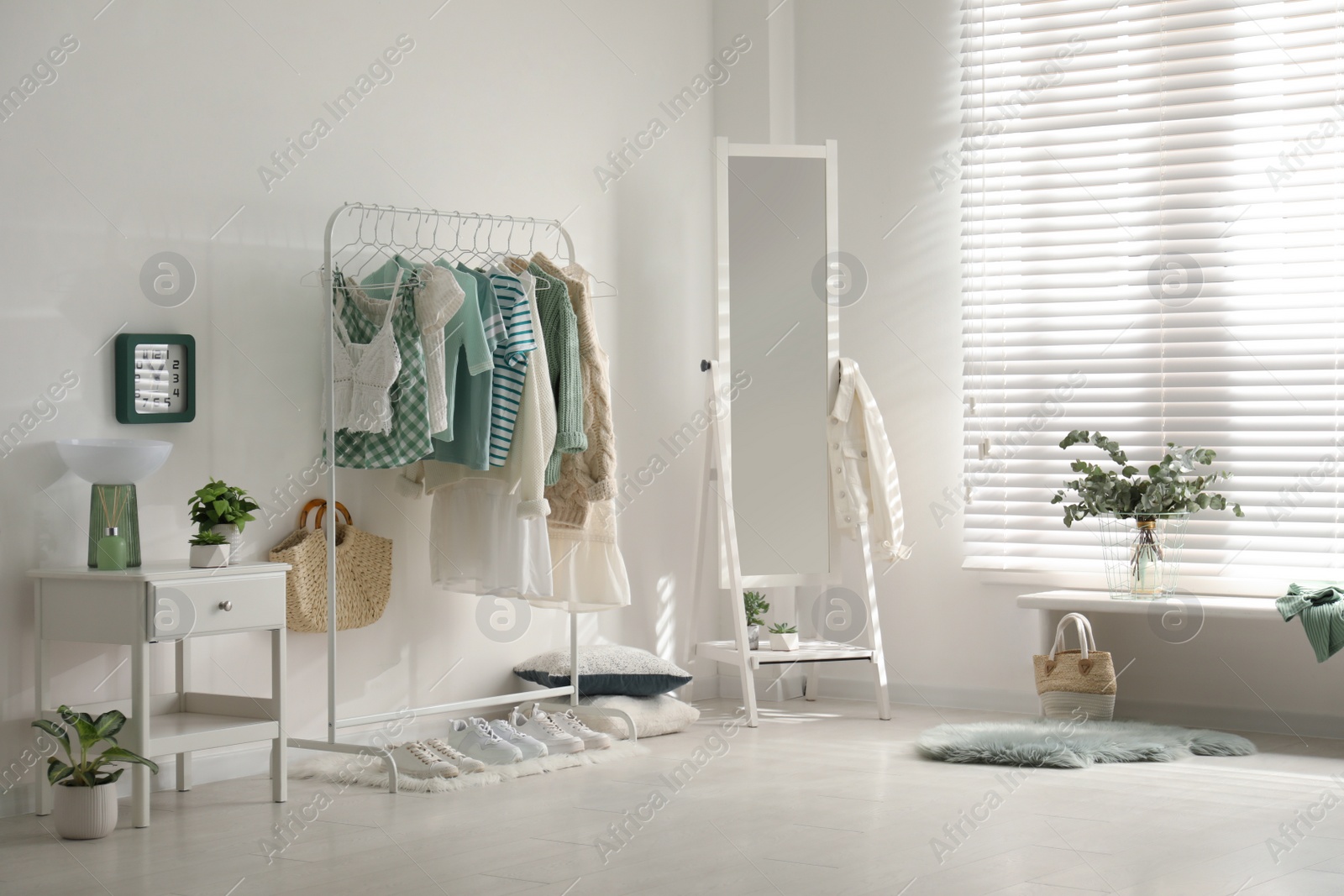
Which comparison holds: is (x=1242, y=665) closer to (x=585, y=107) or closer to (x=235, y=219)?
(x=585, y=107)

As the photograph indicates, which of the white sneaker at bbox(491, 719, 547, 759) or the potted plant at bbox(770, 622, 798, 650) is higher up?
the potted plant at bbox(770, 622, 798, 650)

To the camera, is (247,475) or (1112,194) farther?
(1112,194)

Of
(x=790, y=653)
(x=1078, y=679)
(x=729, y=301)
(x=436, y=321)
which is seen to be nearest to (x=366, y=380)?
(x=436, y=321)

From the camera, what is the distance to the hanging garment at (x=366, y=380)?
3.81 meters

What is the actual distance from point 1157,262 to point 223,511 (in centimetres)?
326

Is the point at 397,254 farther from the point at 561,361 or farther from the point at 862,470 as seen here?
the point at 862,470

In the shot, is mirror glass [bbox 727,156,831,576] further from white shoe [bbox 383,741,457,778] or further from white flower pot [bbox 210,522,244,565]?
white flower pot [bbox 210,522,244,565]

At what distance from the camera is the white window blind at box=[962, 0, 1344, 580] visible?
460cm

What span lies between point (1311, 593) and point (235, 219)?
135 inches

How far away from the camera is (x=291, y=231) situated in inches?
160

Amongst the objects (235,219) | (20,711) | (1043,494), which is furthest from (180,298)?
(1043,494)

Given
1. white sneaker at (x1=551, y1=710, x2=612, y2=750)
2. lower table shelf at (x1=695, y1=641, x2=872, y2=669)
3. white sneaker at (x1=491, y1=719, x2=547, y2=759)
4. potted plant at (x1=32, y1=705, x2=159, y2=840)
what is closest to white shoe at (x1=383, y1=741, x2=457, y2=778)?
white sneaker at (x1=491, y1=719, x2=547, y2=759)

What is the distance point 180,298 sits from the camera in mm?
3768

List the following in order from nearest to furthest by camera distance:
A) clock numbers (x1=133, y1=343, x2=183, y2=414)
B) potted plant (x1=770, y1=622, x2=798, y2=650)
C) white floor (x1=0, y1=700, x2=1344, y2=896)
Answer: white floor (x1=0, y1=700, x2=1344, y2=896) < clock numbers (x1=133, y1=343, x2=183, y2=414) < potted plant (x1=770, y1=622, x2=798, y2=650)
